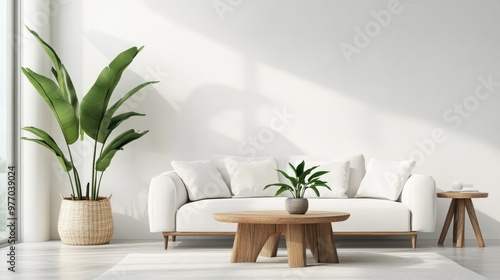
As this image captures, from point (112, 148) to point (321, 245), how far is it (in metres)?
2.38

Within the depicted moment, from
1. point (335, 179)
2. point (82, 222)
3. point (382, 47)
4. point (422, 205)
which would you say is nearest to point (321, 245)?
point (422, 205)

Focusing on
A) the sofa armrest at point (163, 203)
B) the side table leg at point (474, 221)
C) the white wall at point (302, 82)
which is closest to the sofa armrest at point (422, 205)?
the side table leg at point (474, 221)

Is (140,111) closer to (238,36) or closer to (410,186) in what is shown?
(238,36)

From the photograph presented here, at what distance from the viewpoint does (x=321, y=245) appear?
5.12m

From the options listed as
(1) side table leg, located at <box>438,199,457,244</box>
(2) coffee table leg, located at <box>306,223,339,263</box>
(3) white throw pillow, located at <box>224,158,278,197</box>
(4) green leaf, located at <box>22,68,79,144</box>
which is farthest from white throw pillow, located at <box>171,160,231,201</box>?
(1) side table leg, located at <box>438,199,457,244</box>

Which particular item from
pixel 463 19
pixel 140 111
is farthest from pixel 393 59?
pixel 140 111

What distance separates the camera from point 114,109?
6590 millimetres

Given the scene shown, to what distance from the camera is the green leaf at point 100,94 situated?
6.38 metres

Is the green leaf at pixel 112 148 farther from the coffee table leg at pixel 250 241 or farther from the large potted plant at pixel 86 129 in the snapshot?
the coffee table leg at pixel 250 241

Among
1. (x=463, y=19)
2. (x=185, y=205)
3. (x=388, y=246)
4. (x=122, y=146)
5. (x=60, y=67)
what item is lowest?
(x=388, y=246)

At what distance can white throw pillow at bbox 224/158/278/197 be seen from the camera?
6.52 m

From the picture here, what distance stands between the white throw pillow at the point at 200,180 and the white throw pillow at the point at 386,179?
1.28 metres

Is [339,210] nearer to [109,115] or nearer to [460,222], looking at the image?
[460,222]

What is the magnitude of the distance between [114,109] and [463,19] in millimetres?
3526
